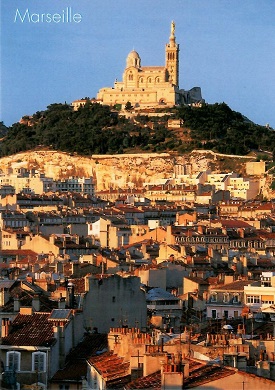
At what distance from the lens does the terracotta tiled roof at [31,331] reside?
24766mm

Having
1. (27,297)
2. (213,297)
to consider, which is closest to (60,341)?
(27,297)

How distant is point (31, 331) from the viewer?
2555 cm

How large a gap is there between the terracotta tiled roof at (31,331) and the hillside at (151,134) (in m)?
148

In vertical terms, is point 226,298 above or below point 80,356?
above

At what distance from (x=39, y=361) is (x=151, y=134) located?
522 ft

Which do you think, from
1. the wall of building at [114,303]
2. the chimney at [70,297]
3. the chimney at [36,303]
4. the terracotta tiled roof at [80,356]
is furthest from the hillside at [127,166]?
the terracotta tiled roof at [80,356]

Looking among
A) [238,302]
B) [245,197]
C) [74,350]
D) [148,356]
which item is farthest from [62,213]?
[148,356]

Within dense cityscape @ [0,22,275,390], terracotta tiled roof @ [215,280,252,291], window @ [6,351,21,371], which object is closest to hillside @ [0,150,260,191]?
dense cityscape @ [0,22,275,390]

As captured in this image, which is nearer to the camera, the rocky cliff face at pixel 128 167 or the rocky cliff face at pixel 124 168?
the rocky cliff face at pixel 128 167

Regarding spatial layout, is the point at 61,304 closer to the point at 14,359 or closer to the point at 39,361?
the point at 39,361

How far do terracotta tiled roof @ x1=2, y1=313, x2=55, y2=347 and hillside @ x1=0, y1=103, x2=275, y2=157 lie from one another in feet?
486

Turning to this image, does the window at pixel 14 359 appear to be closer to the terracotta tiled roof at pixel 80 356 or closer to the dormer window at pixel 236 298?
the terracotta tiled roof at pixel 80 356

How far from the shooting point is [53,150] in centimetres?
18712

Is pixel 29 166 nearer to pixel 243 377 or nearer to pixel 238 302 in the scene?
pixel 238 302
